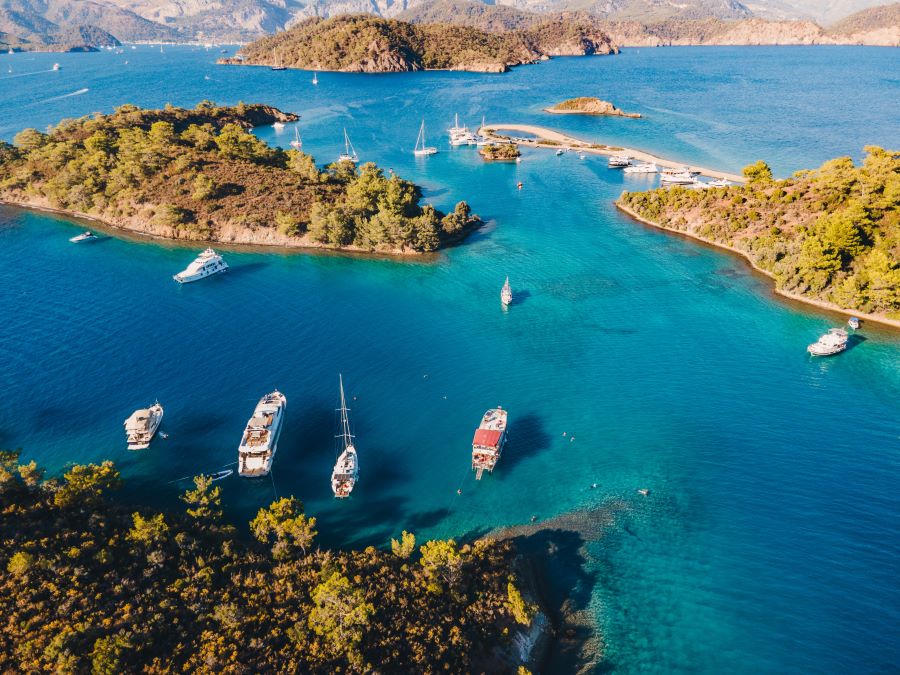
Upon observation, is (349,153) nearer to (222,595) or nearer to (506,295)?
(506,295)

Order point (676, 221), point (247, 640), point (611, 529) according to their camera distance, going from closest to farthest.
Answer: point (247, 640), point (611, 529), point (676, 221)

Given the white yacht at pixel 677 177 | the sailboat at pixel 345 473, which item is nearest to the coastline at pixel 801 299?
the white yacht at pixel 677 177

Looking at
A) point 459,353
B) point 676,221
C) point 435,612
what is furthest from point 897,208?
point 435,612

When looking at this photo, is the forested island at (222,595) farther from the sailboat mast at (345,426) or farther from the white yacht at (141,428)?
the sailboat mast at (345,426)

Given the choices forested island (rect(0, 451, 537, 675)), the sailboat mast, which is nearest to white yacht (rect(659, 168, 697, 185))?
the sailboat mast

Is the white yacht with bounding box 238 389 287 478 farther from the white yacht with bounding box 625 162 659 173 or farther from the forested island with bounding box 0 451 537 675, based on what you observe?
the white yacht with bounding box 625 162 659 173

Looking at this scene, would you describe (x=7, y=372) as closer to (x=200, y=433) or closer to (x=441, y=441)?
(x=200, y=433)
